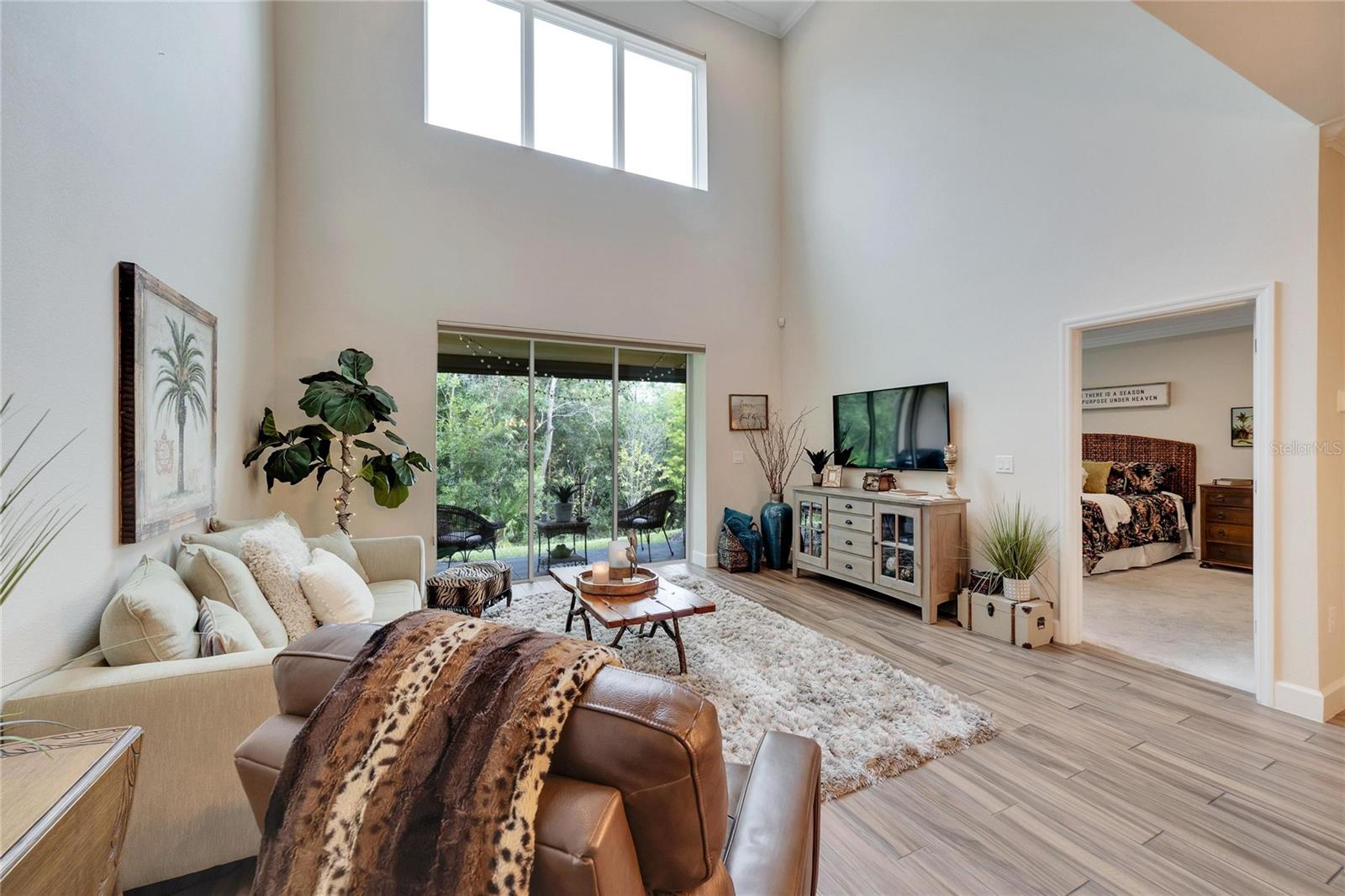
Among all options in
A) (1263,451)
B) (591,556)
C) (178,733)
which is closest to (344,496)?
(591,556)

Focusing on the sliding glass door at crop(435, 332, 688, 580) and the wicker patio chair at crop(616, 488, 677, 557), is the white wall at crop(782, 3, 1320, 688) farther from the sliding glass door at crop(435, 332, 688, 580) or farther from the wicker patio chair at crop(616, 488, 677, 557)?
the wicker patio chair at crop(616, 488, 677, 557)

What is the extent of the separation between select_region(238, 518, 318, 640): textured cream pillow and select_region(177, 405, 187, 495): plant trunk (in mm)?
346

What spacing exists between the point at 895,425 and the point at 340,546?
4109mm

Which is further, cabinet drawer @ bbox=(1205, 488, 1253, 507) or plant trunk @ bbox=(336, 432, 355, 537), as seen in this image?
cabinet drawer @ bbox=(1205, 488, 1253, 507)

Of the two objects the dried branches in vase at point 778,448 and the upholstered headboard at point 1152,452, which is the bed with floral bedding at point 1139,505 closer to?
the upholstered headboard at point 1152,452

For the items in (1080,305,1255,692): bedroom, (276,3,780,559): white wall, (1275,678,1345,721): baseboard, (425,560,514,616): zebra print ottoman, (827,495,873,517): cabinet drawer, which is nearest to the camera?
(1275,678,1345,721): baseboard

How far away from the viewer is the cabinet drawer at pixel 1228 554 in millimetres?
4898

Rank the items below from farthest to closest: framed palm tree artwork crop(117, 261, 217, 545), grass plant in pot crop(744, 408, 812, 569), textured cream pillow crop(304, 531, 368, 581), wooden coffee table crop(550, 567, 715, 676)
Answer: grass plant in pot crop(744, 408, 812, 569)
textured cream pillow crop(304, 531, 368, 581)
wooden coffee table crop(550, 567, 715, 676)
framed palm tree artwork crop(117, 261, 217, 545)

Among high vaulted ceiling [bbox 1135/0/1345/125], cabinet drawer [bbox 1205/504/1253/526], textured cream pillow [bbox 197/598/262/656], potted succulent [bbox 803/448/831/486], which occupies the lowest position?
cabinet drawer [bbox 1205/504/1253/526]

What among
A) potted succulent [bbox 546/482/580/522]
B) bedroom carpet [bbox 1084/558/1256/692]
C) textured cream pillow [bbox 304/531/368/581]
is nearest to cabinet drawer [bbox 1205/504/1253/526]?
bedroom carpet [bbox 1084/558/1256/692]

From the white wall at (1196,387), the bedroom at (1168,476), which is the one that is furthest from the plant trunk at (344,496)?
the white wall at (1196,387)

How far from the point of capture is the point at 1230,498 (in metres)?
5.00

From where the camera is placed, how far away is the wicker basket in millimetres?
5336

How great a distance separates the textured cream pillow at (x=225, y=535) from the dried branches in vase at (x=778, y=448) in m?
4.19
